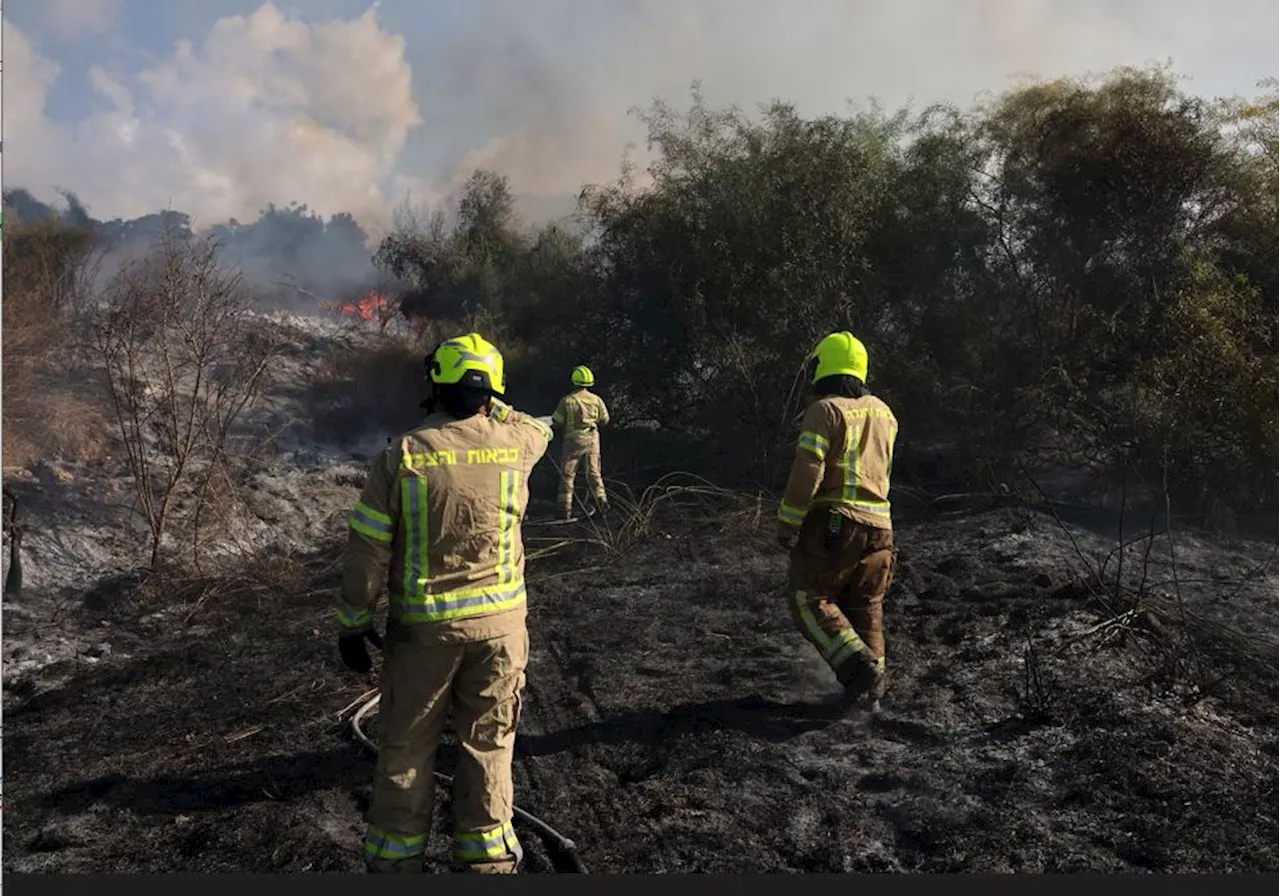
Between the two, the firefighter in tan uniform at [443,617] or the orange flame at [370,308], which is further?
the orange flame at [370,308]

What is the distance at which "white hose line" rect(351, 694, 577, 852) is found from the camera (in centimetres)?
369

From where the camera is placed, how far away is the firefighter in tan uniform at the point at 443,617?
3.15 meters

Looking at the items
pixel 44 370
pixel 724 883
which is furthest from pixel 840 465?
pixel 44 370

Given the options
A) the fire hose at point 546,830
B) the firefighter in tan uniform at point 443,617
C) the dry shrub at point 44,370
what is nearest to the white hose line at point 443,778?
the fire hose at point 546,830

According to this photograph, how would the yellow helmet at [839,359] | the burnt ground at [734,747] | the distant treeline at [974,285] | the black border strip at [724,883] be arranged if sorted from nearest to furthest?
the black border strip at [724,883]
the burnt ground at [734,747]
the yellow helmet at [839,359]
the distant treeline at [974,285]

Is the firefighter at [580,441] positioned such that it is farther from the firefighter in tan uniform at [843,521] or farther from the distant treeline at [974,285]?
the firefighter in tan uniform at [843,521]

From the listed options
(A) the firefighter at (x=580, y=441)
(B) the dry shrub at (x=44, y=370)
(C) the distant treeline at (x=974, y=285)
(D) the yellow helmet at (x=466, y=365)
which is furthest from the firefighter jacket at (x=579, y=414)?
(D) the yellow helmet at (x=466, y=365)

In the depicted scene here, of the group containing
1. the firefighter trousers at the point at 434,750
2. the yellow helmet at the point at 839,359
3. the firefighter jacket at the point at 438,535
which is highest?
the yellow helmet at the point at 839,359

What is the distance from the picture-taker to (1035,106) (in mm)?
10461

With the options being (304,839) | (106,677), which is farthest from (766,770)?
(106,677)

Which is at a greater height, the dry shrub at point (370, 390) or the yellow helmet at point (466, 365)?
the dry shrub at point (370, 390)

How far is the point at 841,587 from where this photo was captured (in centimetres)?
478

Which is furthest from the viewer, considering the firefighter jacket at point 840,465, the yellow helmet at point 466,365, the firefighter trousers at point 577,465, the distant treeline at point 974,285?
the firefighter trousers at point 577,465

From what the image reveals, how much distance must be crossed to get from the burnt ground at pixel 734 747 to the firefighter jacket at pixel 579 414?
10.9ft
